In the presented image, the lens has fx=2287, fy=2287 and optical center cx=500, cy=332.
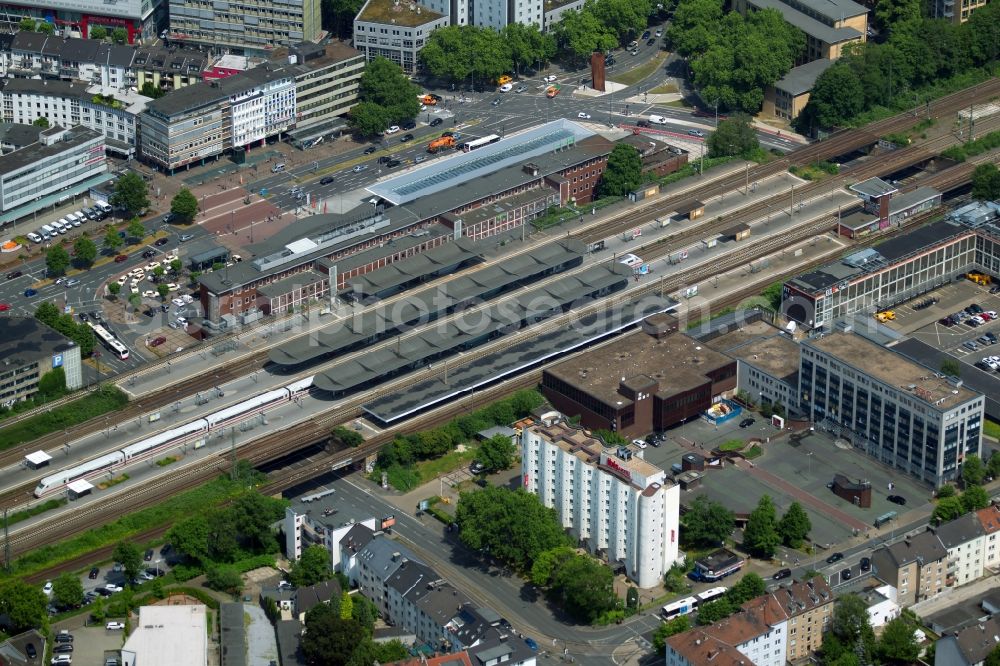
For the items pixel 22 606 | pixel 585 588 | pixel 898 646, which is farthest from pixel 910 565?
pixel 22 606

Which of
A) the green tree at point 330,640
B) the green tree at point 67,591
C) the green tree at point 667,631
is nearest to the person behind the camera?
the green tree at point 330,640

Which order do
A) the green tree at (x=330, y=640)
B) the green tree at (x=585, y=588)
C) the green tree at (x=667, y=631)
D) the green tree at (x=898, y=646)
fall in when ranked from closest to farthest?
the green tree at (x=330, y=640) → the green tree at (x=898, y=646) → the green tree at (x=667, y=631) → the green tree at (x=585, y=588)

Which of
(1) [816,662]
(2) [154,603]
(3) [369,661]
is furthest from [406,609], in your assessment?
(1) [816,662]

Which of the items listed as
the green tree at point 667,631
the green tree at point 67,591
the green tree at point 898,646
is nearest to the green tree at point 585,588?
the green tree at point 667,631

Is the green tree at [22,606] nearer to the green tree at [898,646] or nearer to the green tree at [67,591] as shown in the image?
the green tree at [67,591]

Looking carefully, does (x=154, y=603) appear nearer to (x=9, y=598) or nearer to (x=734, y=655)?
(x=9, y=598)

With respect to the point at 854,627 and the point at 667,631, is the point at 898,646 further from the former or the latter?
the point at 667,631

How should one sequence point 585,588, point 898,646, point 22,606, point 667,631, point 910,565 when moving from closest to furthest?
1. point 898,646
2. point 667,631
3. point 22,606
4. point 585,588
5. point 910,565

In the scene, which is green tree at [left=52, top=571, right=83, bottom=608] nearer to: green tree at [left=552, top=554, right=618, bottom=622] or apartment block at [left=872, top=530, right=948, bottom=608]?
green tree at [left=552, top=554, right=618, bottom=622]
